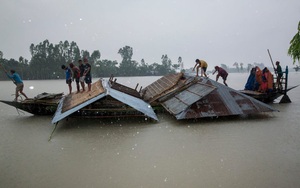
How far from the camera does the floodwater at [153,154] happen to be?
4.54 meters

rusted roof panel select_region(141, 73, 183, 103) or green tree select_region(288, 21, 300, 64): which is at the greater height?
green tree select_region(288, 21, 300, 64)

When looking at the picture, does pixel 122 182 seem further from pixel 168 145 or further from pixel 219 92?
pixel 219 92

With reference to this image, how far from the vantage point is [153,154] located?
19.3ft

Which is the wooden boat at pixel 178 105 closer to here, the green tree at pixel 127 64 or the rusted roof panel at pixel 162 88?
the rusted roof panel at pixel 162 88

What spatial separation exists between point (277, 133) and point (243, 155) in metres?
2.69

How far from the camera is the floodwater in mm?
4535

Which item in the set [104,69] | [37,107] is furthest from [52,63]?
[37,107]

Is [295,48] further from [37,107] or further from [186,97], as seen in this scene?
[37,107]

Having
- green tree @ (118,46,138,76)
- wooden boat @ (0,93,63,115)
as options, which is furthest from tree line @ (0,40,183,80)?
wooden boat @ (0,93,63,115)

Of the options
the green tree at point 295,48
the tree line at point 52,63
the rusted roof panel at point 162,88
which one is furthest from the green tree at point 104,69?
the green tree at point 295,48

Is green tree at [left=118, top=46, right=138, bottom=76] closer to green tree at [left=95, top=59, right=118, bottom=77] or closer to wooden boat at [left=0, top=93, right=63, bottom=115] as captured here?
green tree at [left=95, top=59, right=118, bottom=77]

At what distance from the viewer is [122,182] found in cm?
448

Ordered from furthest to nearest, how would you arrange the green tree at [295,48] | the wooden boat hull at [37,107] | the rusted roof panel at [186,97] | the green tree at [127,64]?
the green tree at [127,64]
the wooden boat hull at [37,107]
the rusted roof panel at [186,97]
the green tree at [295,48]

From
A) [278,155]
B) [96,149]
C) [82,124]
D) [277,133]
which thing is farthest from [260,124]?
[82,124]
